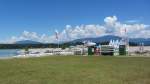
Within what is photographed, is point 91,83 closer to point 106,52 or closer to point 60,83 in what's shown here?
point 60,83

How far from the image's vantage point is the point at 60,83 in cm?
1942

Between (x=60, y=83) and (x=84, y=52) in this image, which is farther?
(x=84, y=52)

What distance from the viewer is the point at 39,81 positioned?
20281 millimetres

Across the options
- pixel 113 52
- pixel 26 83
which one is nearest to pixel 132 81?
pixel 26 83

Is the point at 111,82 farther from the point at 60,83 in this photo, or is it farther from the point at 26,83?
the point at 26,83

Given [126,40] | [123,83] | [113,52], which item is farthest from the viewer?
[126,40]

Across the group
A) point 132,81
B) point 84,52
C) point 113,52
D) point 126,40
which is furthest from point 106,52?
point 132,81

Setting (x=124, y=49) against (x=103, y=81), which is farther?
(x=124, y=49)

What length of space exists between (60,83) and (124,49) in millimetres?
54478

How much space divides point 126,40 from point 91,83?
69.9m

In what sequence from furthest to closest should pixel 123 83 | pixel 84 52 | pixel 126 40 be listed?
1. pixel 126 40
2. pixel 84 52
3. pixel 123 83

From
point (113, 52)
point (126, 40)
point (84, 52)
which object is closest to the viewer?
point (113, 52)

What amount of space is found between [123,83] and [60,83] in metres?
3.28

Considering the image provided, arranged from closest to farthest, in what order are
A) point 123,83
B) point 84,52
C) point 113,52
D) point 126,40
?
1. point 123,83
2. point 113,52
3. point 84,52
4. point 126,40
